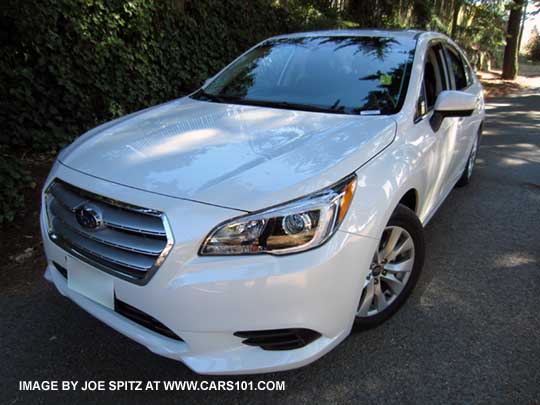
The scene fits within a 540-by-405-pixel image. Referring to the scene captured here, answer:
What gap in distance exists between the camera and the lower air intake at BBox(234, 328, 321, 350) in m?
1.79

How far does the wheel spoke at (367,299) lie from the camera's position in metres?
2.20

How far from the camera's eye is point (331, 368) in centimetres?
220

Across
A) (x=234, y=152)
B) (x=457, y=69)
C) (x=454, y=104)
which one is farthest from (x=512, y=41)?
(x=234, y=152)

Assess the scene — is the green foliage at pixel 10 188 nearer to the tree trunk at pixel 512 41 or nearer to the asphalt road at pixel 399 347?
the asphalt road at pixel 399 347

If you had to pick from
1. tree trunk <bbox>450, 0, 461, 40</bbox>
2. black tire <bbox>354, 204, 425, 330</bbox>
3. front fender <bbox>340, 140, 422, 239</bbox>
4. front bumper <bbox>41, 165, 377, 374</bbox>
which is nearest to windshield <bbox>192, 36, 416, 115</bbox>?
front fender <bbox>340, 140, 422, 239</bbox>

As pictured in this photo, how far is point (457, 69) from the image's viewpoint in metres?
3.89

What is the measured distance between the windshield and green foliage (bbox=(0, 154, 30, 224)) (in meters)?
1.71

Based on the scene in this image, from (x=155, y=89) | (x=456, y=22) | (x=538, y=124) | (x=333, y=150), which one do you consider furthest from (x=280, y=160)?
(x=456, y=22)

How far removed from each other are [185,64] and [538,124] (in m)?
6.39

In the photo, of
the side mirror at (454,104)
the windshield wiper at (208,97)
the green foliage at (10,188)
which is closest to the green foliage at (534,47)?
the side mirror at (454,104)

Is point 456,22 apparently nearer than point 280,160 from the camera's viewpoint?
No

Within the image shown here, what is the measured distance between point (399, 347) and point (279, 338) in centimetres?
84

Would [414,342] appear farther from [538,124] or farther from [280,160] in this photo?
[538,124]

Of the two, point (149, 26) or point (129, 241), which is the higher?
point (149, 26)
